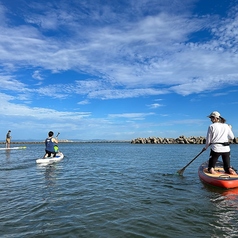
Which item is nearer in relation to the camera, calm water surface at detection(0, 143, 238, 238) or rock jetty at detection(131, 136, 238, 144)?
calm water surface at detection(0, 143, 238, 238)

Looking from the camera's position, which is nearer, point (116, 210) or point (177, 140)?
point (116, 210)

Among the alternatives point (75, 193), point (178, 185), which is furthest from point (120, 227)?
point (178, 185)

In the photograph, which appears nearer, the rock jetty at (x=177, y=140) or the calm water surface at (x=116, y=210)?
the calm water surface at (x=116, y=210)

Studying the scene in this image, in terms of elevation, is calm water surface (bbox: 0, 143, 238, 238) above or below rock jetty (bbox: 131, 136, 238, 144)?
below

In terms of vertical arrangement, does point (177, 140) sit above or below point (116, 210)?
above

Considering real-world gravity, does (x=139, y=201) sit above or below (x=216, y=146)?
below

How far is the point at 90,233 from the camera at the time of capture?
16.8 feet

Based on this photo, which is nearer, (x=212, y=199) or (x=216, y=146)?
(x=212, y=199)

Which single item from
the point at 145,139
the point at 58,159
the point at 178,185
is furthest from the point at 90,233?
the point at 145,139

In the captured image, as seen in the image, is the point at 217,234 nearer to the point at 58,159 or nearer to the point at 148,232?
the point at 148,232

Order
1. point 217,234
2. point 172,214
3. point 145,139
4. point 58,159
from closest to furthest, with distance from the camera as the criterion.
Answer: point 217,234
point 172,214
point 58,159
point 145,139

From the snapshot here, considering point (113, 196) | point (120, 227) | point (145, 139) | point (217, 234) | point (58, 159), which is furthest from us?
A: point (145, 139)

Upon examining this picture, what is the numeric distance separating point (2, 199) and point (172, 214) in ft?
19.6

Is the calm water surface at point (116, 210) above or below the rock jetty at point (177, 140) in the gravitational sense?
below
